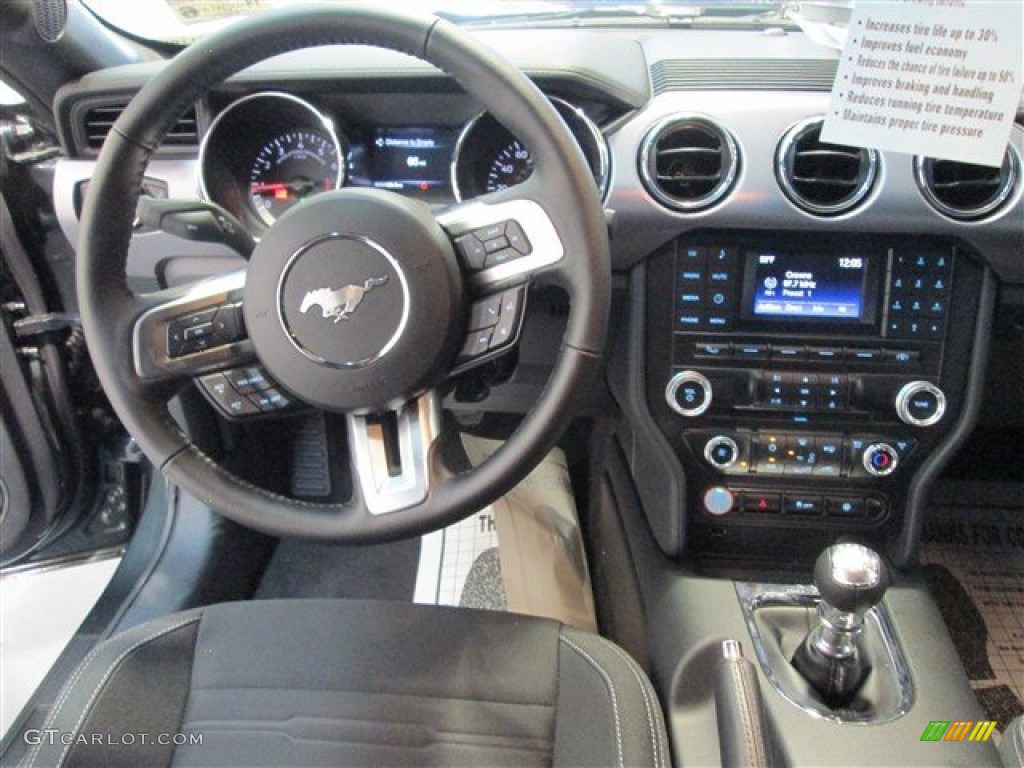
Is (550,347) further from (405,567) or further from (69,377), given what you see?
(69,377)

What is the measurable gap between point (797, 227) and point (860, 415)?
0.26 metres

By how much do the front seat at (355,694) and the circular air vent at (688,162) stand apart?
531mm

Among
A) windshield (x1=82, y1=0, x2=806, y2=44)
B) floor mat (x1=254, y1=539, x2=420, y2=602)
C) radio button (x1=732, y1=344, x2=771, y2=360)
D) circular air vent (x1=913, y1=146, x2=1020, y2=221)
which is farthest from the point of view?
floor mat (x1=254, y1=539, x2=420, y2=602)

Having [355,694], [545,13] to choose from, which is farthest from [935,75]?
[355,694]

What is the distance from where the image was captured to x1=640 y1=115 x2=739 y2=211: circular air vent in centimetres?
105

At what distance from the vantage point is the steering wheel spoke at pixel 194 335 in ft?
2.90

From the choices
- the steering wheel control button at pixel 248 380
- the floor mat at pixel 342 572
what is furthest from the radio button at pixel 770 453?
the floor mat at pixel 342 572

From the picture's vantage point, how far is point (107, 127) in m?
1.23

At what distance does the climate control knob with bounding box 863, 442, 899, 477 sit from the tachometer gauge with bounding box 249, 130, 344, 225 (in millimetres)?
794

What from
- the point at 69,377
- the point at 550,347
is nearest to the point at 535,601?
the point at 550,347

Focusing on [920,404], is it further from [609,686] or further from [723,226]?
[609,686]

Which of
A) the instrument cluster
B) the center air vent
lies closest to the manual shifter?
the instrument cluster

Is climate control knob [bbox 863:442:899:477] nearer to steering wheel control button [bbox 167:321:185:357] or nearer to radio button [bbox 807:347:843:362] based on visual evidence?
radio button [bbox 807:347:843:362]

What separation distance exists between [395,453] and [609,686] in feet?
1.06
